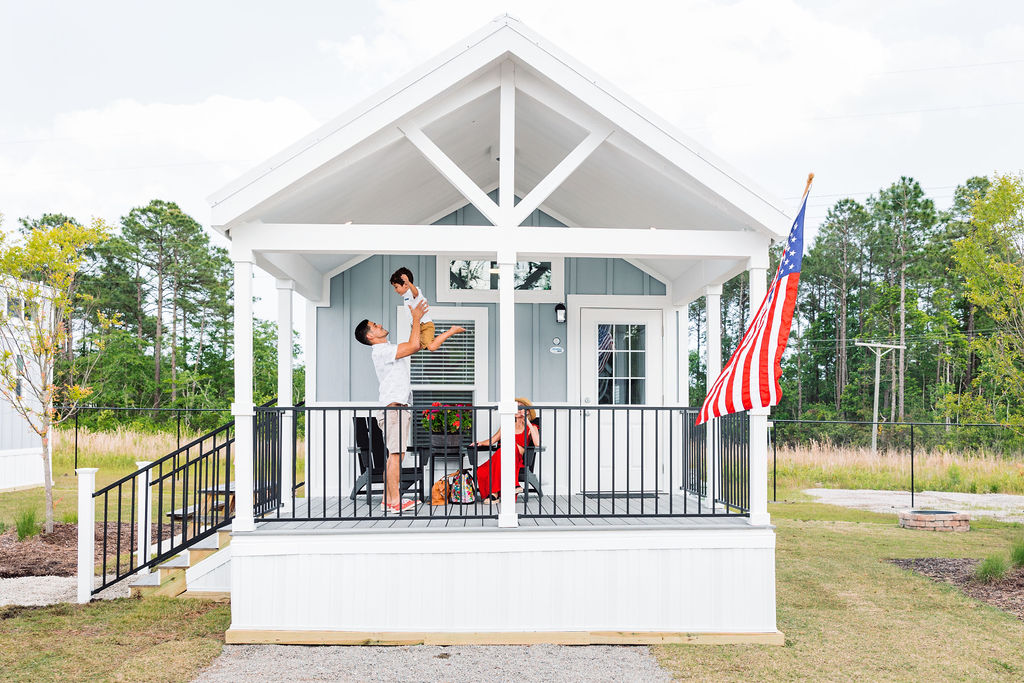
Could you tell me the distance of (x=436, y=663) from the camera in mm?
5031

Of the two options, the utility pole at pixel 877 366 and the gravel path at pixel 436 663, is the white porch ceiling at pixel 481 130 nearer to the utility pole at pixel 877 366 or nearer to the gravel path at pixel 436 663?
the gravel path at pixel 436 663

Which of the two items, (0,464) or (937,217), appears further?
(937,217)

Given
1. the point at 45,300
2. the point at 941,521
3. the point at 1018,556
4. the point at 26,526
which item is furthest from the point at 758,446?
the point at 45,300

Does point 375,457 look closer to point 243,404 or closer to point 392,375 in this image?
point 392,375

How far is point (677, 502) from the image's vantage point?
7348 millimetres

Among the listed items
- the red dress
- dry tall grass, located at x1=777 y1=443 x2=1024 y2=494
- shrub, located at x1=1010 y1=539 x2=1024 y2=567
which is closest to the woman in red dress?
the red dress

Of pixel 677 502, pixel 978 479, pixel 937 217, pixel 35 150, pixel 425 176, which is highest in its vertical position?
pixel 35 150

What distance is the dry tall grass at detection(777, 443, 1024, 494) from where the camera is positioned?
15.3 m

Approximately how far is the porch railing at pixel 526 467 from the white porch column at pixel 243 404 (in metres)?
0.26

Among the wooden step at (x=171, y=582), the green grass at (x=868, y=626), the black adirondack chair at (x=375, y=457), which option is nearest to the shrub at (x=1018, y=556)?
the green grass at (x=868, y=626)

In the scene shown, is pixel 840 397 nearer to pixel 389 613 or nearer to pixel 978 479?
pixel 978 479

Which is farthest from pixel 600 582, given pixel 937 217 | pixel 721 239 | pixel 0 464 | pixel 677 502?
pixel 937 217

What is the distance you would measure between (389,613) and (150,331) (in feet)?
77.6

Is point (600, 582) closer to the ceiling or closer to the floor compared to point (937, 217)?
closer to the floor
